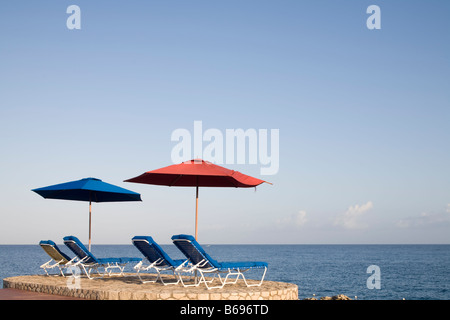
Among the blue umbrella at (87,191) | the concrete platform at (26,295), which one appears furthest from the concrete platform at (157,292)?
the blue umbrella at (87,191)

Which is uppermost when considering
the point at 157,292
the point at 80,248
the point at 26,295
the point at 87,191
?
the point at 87,191

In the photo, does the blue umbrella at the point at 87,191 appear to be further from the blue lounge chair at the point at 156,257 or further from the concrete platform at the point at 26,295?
the concrete platform at the point at 26,295

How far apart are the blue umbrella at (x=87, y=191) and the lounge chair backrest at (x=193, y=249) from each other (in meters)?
2.71

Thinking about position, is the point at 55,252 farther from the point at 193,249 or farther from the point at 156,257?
the point at 193,249

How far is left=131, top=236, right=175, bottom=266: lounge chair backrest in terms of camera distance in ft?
27.3

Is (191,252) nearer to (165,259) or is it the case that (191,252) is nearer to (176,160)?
(165,259)

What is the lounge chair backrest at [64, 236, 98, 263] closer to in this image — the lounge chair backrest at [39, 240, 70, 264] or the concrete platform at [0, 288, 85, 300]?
the lounge chair backrest at [39, 240, 70, 264]

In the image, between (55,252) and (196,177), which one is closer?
(196,177)

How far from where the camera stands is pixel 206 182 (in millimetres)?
10188

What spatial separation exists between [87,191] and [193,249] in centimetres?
446

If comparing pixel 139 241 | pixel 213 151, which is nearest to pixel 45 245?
pixel 139 241

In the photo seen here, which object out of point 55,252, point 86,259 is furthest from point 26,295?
point 55,252

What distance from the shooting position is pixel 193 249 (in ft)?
26.1

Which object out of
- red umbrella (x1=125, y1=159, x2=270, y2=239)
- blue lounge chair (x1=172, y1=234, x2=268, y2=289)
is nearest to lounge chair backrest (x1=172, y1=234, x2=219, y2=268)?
blue lounge chair (x1=172, y1=234, x2=268, y2=289)
